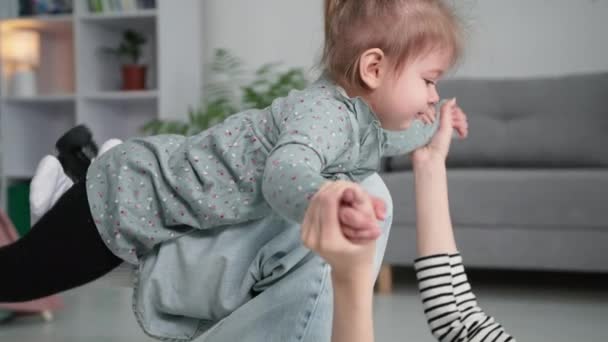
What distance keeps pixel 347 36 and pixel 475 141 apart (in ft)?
6.34

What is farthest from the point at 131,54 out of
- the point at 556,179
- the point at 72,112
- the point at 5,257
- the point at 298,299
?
the point at 298,299

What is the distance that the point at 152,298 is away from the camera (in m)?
1.06

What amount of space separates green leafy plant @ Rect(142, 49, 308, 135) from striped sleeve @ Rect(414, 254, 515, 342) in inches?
81.9

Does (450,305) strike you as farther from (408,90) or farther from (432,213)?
(408,90)

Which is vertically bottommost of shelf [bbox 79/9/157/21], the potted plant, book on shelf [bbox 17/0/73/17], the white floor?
the white floor

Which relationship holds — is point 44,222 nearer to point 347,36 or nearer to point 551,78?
point 347,36

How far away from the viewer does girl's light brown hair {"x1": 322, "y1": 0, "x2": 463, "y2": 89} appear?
3.28 ft

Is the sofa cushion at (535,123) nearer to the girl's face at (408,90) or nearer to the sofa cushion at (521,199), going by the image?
the sofa cushion at (521,199)

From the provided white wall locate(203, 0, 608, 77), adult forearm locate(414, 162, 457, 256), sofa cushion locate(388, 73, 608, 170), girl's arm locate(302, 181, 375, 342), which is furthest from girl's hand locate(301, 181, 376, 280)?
white wall locate(203, 0, 608, 77)

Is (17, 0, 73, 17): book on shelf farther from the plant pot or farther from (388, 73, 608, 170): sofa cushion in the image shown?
(388, 73, 608, 170): sofa cushion

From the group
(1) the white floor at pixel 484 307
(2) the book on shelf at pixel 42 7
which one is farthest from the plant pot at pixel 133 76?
(1) the white floor at pixel 484 307

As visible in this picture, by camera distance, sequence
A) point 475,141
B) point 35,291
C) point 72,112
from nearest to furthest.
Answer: point 35,291 → point 475,141 → point 72,112

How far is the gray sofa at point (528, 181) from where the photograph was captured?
222cm

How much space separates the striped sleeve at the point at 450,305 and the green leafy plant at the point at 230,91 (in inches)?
81.9
